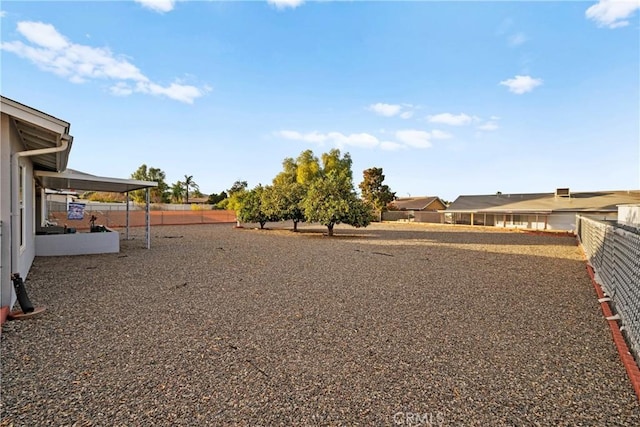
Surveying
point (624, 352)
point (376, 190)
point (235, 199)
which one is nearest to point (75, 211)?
point (624, 352)

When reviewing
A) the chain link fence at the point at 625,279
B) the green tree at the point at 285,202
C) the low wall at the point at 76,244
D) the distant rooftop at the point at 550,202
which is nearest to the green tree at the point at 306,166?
the distant rooftop at the point at 550,202

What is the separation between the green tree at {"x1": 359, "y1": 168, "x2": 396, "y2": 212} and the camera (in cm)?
3894

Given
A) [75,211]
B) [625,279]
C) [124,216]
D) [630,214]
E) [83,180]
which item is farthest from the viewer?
[124,216]

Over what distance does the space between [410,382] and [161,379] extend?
2144 mm

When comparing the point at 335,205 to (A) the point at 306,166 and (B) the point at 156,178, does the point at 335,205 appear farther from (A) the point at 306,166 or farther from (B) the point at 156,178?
(B) the point at 156,178

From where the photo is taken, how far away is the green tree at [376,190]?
3894cm

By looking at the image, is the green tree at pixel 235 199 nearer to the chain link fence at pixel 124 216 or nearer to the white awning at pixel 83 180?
the chain link fence at pixel 124 216

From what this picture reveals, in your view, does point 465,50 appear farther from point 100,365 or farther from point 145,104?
point 100,365

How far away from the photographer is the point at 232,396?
8.34ft
